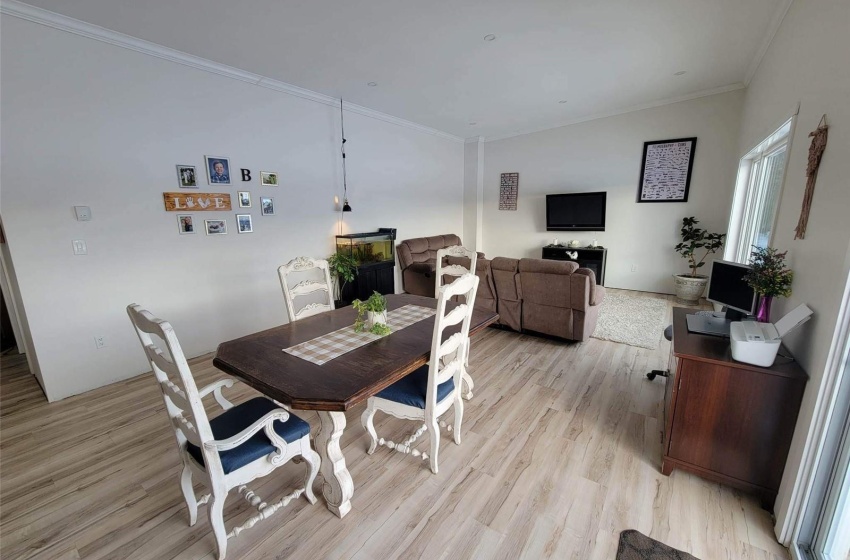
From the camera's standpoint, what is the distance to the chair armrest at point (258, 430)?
123 cm

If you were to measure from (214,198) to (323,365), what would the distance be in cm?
272

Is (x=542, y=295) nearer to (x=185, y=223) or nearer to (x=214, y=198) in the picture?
(x=214, y=198)

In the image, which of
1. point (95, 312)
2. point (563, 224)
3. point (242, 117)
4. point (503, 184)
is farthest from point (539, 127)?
point (95, 312)

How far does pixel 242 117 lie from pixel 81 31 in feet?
3.96

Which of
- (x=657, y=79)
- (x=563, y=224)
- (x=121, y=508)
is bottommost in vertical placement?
(x=121, y=508)

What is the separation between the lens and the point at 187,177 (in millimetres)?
3156

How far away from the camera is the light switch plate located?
8.60 ft

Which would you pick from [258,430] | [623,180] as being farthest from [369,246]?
[623,180]

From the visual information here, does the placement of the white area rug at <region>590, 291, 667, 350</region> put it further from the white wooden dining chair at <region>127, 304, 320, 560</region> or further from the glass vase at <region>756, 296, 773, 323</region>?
the white wooden dining chair at <region>127, 304, 320, 560</region>

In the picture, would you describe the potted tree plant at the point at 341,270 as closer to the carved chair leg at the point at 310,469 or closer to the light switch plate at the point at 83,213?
the light switch plate at the point at 83,213

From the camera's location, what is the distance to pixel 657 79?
13.4 ft

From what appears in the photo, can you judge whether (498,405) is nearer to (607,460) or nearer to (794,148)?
(607,460)

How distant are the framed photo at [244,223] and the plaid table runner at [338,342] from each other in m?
2.32

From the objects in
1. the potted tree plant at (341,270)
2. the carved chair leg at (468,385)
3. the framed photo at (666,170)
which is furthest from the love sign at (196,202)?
the framed photo at (666,170)
